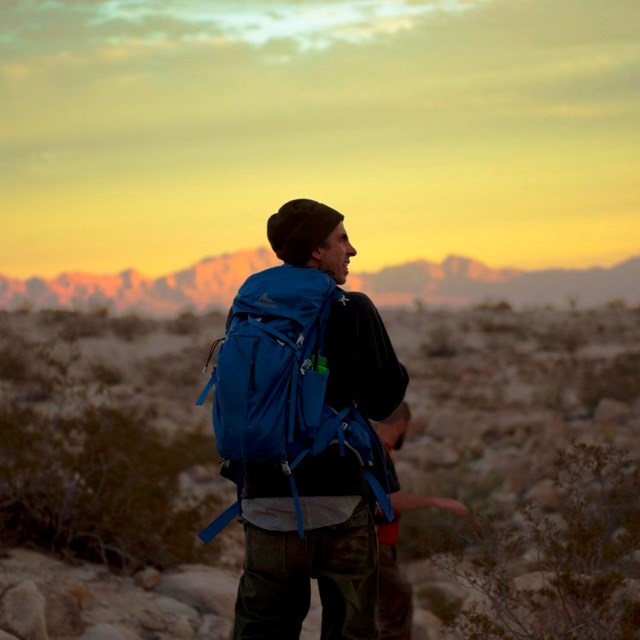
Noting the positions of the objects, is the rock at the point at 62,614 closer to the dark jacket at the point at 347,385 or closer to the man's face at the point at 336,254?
the dark jacket at the point at 347,385

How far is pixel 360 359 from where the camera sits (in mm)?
3422

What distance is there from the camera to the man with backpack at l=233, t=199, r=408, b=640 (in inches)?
134

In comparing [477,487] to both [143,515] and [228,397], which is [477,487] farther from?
[228,397]

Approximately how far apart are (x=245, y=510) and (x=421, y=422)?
11347mm

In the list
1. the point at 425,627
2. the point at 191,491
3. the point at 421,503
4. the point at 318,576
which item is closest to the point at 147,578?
the point at 425,627

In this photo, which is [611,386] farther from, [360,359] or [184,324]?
[184,324]

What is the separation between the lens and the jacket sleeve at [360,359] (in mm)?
3430

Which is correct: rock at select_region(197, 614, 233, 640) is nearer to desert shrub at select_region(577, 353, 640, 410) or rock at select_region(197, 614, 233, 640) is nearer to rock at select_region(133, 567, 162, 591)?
rock at select_region(133, 567, 162, 591)

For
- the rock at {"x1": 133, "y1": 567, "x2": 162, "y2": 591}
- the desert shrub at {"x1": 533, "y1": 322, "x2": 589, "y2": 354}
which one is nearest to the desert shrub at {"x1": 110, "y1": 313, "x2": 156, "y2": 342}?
the desert shrub at {"x1": 533, "y1": 322, "x2": 589, "y2": 354}

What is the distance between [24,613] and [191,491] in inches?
141

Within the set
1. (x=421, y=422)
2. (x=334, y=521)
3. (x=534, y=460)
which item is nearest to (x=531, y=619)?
(x=334, y=521)

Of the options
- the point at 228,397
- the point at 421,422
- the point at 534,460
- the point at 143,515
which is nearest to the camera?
the point at 228,397

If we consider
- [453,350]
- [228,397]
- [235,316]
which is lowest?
[453,350]

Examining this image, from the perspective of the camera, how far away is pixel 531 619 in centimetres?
475
